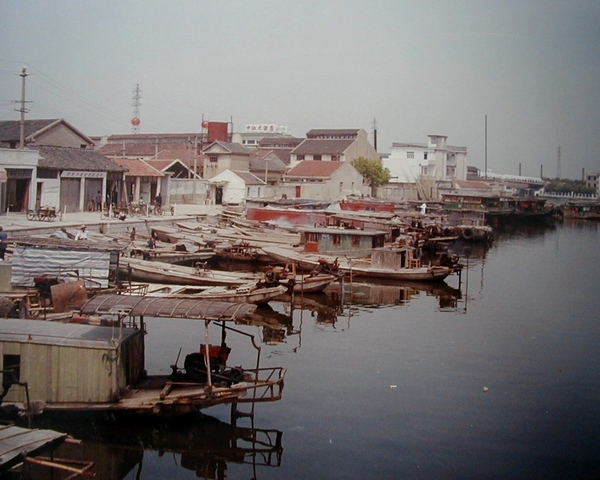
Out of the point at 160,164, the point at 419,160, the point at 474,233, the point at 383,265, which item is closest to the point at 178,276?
the point at 383,265

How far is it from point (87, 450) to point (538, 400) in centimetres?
838

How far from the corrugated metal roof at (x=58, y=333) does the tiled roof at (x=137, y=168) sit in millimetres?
27395

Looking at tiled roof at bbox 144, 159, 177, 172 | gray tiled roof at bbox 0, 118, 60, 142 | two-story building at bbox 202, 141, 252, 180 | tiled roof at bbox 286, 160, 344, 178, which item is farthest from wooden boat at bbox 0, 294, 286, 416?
tiled roof at bbox 286, 160, 344, 178

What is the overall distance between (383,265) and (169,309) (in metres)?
16.6

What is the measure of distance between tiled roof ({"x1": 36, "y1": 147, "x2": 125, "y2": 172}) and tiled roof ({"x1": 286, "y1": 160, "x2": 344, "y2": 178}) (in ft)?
67.4

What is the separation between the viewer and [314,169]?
180ft

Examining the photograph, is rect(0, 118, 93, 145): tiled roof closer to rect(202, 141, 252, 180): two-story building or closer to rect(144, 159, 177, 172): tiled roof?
rect(144, 159, 177, 172): tiled roof

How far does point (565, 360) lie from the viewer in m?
16.7

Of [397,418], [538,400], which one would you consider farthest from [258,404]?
[538,400]

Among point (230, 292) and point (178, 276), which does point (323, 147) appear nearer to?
point (178, 276)

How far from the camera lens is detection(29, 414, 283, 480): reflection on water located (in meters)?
10.6

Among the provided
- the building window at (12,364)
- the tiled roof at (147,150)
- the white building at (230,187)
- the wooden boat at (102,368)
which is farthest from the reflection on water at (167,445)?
the tiled roof at (147,150)

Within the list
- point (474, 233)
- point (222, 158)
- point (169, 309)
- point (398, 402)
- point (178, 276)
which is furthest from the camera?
point (222, 158)

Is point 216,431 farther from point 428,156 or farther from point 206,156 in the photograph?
point 428,156
